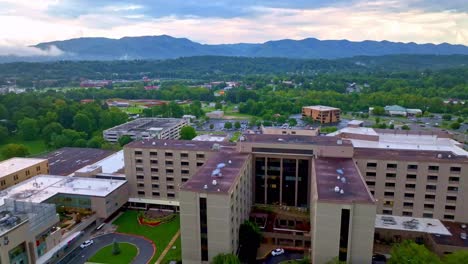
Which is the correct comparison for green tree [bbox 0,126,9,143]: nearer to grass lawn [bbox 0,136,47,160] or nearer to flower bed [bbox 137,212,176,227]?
grass lawn [bbox 0,136,47,160]

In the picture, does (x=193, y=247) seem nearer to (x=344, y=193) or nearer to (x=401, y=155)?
(x=344, y=193)

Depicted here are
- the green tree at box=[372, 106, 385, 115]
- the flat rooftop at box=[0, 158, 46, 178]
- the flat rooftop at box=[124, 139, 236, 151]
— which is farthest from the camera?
the green tree at box=[372, 106, 385, 115]

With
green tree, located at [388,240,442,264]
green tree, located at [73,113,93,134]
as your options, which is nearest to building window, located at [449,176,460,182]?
green tree, located at [388,240,442,264]

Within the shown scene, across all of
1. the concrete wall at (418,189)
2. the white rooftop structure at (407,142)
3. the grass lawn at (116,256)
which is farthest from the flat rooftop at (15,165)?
the white rooftop structure at (407,142)

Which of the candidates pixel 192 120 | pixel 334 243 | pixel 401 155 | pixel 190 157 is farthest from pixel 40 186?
pixel 192 120

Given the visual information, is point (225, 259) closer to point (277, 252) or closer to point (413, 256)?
point (277, 252)

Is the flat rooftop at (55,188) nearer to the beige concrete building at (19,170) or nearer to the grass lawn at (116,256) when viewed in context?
the beige concrete building at (19,170)

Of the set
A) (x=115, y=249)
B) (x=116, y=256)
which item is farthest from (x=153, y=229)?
(x=116, y=256)
